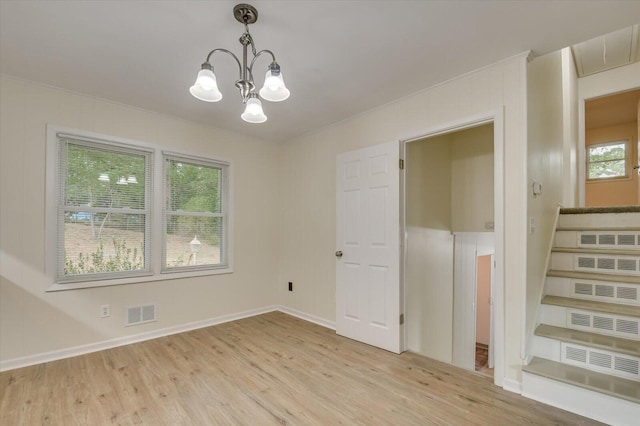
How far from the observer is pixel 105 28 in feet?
6.64

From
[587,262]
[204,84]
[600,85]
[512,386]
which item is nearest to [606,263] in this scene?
[587,262]

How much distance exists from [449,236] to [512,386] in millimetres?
2025

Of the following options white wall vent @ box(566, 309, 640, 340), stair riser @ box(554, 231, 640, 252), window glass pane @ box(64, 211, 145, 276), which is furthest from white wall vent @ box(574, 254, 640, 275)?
window glass pane @ box(64, 211, 145, 276)

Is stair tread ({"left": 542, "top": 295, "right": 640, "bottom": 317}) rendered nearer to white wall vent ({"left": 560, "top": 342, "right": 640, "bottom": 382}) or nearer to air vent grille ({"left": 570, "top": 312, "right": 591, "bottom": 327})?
air vent grille ({"left": 570, "top": 312, "right": 591, "bottom": 327})

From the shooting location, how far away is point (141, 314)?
3.33 m

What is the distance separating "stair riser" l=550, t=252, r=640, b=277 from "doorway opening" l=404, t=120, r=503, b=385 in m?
0.78

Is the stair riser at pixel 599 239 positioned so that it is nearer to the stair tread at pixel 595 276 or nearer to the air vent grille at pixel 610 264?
the air vent grille at pixel 610 264

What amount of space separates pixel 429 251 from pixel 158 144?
11.7 ft

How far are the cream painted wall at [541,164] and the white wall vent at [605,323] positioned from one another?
0.27 meters

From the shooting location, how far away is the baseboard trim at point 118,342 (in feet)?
8.72

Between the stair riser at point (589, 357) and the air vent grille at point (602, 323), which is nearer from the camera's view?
the stair riser at point (589, 357)

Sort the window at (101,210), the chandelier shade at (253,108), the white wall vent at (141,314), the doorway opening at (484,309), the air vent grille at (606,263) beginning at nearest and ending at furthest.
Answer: the chandelier shade at (253,108) < the air vent grille at (606,263) < the window at (101,210) < the white wall vent at (141,314) < the doorway opening at (484,309)

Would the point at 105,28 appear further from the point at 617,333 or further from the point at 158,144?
the point at 617,333

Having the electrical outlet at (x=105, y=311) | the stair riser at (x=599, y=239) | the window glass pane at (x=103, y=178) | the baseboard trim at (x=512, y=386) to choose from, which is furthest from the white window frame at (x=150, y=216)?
the stair riser at (x=599, y=239)
